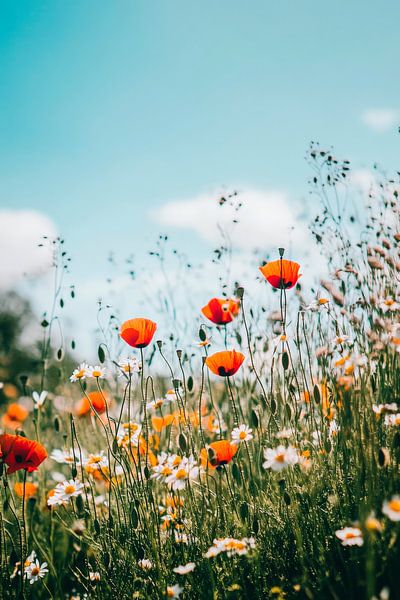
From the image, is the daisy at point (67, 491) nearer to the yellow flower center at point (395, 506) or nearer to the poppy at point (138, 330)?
the poppy at point (138, 330)

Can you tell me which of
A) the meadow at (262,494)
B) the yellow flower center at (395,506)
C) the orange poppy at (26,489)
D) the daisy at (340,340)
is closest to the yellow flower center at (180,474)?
the meadow at (262,494)

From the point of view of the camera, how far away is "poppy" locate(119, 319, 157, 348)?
6.86 feet

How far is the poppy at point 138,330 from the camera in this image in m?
2.09

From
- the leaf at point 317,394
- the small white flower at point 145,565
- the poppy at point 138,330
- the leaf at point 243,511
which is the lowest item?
the small white flower at point 145,565

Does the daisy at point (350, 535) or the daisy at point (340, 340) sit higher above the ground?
the daisy at point (340, 340)

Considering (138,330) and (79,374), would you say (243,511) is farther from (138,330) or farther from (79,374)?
(79,374)

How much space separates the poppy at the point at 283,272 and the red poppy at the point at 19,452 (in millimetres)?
1096

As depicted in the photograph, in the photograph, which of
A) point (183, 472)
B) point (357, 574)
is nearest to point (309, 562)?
point (357, 574)

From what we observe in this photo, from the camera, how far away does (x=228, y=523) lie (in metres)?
1.99

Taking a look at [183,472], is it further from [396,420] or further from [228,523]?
[396,420]

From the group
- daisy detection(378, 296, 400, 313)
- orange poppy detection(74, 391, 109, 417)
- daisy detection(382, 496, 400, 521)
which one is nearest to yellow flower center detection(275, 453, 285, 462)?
daisy detection(382, 496, 400, 521)

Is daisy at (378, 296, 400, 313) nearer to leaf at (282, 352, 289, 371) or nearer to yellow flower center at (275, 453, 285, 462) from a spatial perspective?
leaf at (282, 352, 289, 371)

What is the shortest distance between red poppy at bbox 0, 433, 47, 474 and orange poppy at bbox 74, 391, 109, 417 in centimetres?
70

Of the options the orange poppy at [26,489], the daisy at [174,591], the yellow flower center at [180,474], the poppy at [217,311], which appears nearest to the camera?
the daisy at [174,591]
